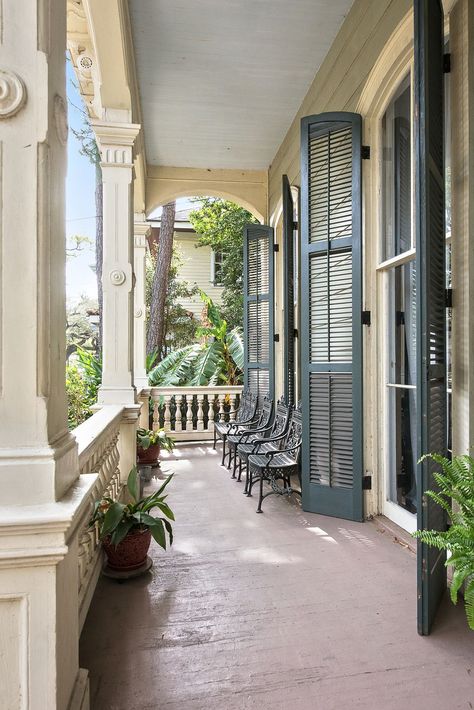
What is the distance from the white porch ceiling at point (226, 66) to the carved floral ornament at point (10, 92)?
3022 mm

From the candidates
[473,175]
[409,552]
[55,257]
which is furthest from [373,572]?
[55,257]

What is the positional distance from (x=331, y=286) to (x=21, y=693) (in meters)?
3.28

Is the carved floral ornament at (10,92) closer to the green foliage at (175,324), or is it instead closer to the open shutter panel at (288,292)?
the open shutter panel at (288,292)

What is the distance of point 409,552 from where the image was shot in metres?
2.92

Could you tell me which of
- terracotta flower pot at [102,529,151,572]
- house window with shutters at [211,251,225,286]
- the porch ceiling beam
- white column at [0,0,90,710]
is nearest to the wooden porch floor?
terracotta flower pot at [102,529,151,572]

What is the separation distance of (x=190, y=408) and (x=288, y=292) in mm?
2777

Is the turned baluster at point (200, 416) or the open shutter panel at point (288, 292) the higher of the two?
the open shutter panel at point (288, 292)

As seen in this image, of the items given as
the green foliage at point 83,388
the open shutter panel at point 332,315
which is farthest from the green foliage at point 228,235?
the open shutter panel at point 332,315

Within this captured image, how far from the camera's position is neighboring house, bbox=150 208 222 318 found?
1448cm

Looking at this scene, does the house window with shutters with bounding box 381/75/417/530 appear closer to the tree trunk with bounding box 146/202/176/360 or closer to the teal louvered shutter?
the teal louvered shutter

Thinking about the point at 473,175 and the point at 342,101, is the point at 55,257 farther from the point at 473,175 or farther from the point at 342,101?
the point at 342,101

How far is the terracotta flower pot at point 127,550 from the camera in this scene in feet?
8.47

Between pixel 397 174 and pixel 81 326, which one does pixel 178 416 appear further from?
pixel 81 326

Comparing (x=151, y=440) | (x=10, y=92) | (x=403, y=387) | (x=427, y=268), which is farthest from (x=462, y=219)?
(x=151, y=440)
